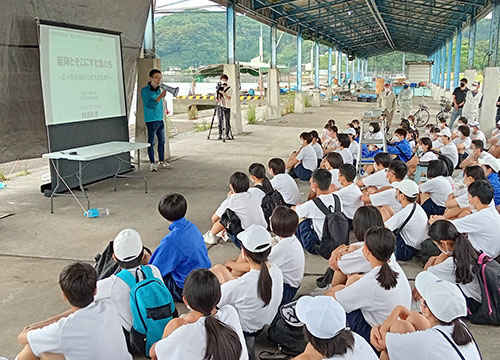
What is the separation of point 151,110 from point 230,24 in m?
5.51

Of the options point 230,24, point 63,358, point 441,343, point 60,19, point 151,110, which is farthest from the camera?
point 230,24

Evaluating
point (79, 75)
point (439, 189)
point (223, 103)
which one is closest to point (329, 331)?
point (439, 189)

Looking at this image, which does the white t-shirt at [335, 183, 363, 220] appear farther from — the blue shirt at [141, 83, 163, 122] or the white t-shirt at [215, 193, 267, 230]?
the blue shirt at [141, 83, 163, 122]

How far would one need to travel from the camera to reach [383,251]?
104 inches

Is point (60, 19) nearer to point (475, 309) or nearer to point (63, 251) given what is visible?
point (63, 251)

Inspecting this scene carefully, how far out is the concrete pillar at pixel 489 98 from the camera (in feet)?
39.0

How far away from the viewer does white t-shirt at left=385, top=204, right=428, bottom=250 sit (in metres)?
3.95

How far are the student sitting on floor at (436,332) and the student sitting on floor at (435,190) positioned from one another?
110 inches

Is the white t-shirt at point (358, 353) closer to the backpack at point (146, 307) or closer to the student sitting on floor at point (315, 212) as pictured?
the backpack at point (146, 307)

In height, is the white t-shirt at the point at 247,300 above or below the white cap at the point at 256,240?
below

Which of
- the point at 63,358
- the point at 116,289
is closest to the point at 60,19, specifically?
the point at 116,289

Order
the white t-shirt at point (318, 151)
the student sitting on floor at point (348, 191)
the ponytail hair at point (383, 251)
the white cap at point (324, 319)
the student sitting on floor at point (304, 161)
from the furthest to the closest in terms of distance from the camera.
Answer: the white t-shirt at point (318, 151) < the student sitting on floor at point (304, 161) < the student sitting on floor at point (348, 191) < the ponytail hair at point (383, 251) < the white cap at point (324, 319)

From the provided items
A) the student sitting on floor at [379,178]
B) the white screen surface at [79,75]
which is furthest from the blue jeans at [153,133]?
the student sitting on floor at [379,178]

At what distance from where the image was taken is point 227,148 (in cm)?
1048
